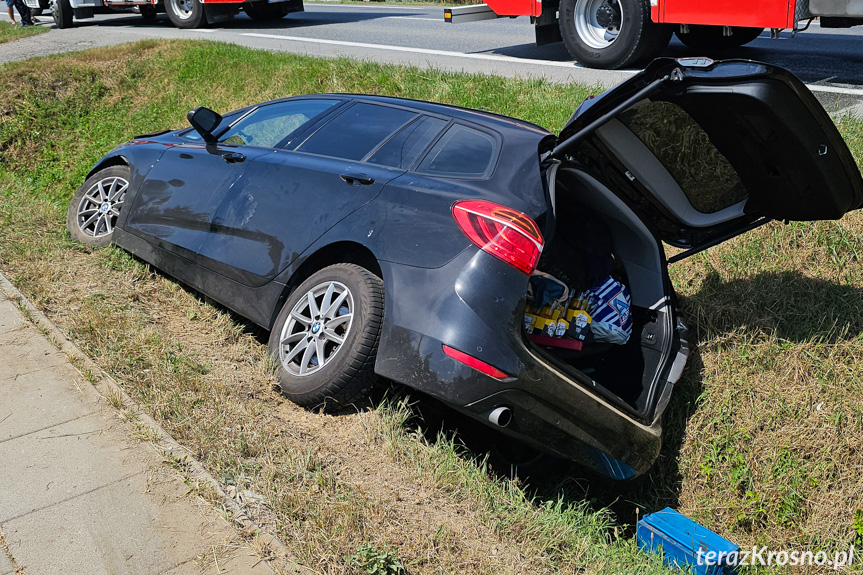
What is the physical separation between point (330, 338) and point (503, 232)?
111 centimetres

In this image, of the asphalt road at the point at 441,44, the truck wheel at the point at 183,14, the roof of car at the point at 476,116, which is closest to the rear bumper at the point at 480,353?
the roof of car at the point at 476,116

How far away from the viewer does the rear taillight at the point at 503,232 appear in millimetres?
3652

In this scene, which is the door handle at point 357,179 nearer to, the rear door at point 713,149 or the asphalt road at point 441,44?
the rear door at point 713,149

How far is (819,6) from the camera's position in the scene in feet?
27.5

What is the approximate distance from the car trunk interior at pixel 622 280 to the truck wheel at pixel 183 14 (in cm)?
1384

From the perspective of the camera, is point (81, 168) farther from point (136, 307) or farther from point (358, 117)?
point (358, 117)

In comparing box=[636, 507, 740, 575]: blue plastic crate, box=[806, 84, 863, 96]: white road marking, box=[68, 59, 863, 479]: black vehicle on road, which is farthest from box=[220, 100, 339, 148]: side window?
box=[806, 84, 863, 96]: white road marking

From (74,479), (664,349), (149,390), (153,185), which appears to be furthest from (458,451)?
(153,185)

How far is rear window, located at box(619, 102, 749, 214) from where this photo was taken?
4141 millimetres

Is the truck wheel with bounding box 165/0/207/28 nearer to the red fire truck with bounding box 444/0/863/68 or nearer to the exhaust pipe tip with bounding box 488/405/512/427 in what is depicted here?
the red fire truck with bounding box 444/0/863/68

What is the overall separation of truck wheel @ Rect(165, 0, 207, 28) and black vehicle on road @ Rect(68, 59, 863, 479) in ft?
40.2

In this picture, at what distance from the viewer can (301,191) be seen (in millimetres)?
4586

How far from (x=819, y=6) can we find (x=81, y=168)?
8.35 m

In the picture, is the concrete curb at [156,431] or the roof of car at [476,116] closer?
the concrete curb at [156,431]
